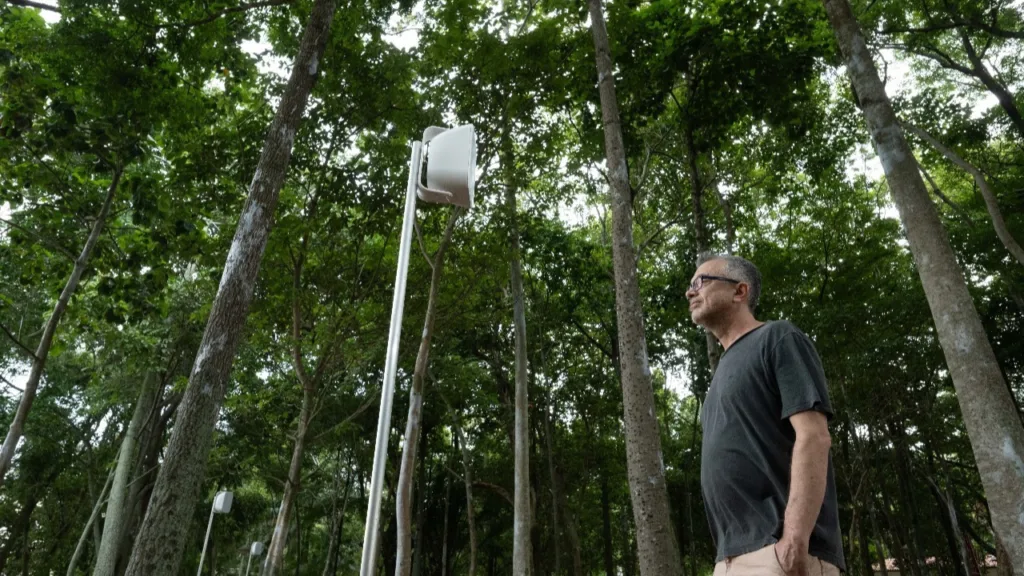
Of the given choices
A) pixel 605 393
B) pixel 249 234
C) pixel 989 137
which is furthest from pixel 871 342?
pixel 249 234

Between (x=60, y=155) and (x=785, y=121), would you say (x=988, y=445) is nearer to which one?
(x=785, y=121)

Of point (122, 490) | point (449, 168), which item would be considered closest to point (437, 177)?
point (449, 168)

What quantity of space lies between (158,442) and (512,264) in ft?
29.6

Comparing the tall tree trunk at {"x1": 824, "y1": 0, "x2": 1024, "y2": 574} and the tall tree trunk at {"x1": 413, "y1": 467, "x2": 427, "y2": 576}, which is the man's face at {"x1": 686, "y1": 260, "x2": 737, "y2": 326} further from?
the tall tree trunk at {"x1": 413, "y1": 467, "x2": 427, "y2": 576}

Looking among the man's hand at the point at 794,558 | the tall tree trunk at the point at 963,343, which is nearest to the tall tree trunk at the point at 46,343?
the man's hand at the point at 794,558

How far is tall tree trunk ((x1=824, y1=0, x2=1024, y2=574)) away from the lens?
339cm

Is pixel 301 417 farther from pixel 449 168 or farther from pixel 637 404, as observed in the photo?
pixel 449 168

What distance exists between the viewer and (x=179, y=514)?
12.2 feet

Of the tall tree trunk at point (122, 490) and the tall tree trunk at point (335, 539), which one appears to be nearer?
the tall tree trunk at point (122, 490)

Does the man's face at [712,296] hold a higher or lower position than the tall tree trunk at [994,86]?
lower

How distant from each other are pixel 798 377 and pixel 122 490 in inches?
522

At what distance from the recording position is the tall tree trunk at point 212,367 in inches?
143

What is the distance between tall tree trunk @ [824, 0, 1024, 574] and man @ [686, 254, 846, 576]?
2.38m

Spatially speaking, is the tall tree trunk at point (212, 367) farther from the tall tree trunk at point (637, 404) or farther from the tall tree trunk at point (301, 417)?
the tall tree trunk at point (301, 417)
